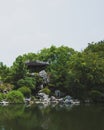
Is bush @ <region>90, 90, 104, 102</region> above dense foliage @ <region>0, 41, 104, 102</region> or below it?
below

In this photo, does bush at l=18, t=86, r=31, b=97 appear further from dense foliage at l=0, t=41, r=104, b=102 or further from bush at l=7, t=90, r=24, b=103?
bush at l=7, t=90, r=24, b=103

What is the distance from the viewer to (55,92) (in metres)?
42.6

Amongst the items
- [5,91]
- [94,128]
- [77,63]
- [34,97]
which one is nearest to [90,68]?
[77,63]

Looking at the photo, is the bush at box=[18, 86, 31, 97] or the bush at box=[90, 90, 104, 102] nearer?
the bush at box=[18, 86, 31, 97]

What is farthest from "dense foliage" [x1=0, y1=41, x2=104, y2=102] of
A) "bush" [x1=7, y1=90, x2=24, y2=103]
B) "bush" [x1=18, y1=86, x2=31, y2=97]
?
"bush" [x1=7, y1=90, x2=24, y2=103]

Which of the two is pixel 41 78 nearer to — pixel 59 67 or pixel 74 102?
pixel 59 67

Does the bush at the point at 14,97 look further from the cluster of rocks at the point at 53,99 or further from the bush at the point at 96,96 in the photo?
the bush at the point at 96,96

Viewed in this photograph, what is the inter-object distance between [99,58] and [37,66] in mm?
10392

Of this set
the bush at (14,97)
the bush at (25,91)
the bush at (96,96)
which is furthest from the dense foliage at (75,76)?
the bush at (14,97)

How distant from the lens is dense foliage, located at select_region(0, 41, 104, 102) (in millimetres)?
39344

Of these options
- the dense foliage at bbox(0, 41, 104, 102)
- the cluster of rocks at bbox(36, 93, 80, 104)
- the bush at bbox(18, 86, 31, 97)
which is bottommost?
the cluster of rocks at bbox(36, 93, 80, 104)

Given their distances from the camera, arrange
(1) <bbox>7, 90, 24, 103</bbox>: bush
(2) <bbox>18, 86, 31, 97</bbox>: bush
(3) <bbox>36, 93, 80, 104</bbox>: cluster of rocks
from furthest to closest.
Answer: (3) <bbox>36, 93, 80, 104</bbox>: cluster of rocks → (2) <bbox>18, 86, 31, 97</bbox>: bush → (1) <bbox>7, 90, 24, 103</bbox>: bush

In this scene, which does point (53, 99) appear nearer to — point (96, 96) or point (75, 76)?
point (75, 76)

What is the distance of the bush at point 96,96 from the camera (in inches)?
1547
